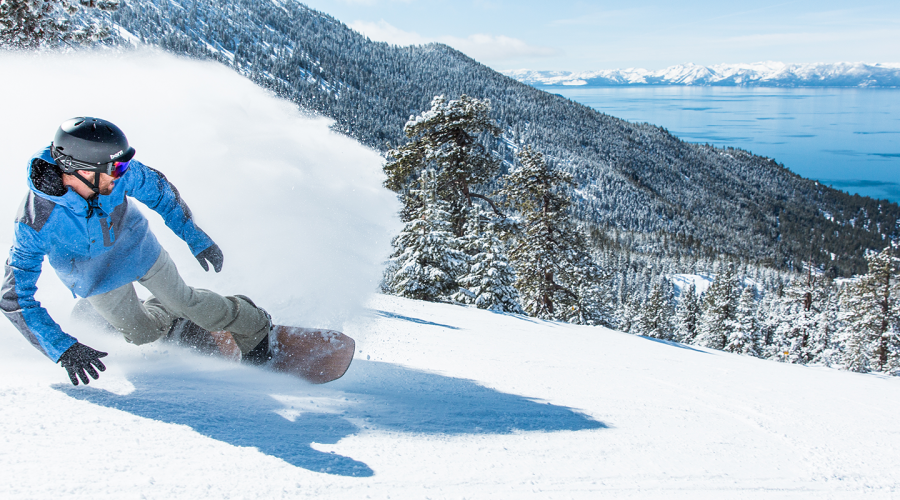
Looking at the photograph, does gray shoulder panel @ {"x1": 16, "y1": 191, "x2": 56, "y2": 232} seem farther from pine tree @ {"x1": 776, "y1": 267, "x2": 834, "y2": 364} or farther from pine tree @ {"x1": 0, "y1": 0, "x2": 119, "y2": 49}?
pine tree @ {"x1": 776, "y1": 267, "x2": 834, "y2": 364}

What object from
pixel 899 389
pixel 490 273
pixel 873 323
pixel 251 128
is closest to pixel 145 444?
pixel 251 128

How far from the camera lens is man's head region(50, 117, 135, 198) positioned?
2.46 metres

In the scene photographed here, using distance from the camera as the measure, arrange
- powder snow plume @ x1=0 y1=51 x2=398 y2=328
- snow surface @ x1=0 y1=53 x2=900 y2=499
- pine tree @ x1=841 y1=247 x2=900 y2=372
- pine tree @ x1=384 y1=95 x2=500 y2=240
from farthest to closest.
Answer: pine tree @ x1=841 y1=247 x2=900 y2=372, pine tree @ x1=384 y1=95 x2=500 y2=240, powder snow plume @ x1=0 y1=51 x2=398 y2=328, snow surface @ x1=0 y1=53 x2=900 y2=499

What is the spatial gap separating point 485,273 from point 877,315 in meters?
24.6

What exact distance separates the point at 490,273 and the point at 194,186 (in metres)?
12.6

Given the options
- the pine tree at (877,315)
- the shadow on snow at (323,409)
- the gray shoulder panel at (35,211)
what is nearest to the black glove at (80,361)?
the shadow on snow at (323,409)

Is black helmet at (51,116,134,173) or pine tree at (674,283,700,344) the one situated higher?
black helmet at (51,116,134,173)

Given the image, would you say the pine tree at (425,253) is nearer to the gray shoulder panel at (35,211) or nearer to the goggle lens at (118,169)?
the goggle lens at (118,169)

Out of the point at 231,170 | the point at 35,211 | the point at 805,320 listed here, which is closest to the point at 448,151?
the point at 231,170

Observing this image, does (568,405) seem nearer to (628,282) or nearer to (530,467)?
(530,467)

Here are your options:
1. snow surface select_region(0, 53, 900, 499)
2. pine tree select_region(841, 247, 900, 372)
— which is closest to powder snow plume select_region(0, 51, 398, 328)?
snow surface select_region(0, 53, 900, 499)

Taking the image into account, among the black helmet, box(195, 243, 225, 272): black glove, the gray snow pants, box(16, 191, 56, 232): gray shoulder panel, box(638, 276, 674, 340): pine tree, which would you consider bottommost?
box(638, 276, 674, 340): pine tree

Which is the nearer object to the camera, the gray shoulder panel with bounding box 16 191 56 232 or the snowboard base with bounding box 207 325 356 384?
the gray shoulder panel with bounding box 16 191 56 232

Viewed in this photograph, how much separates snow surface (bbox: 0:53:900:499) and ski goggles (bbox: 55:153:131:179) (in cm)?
134
